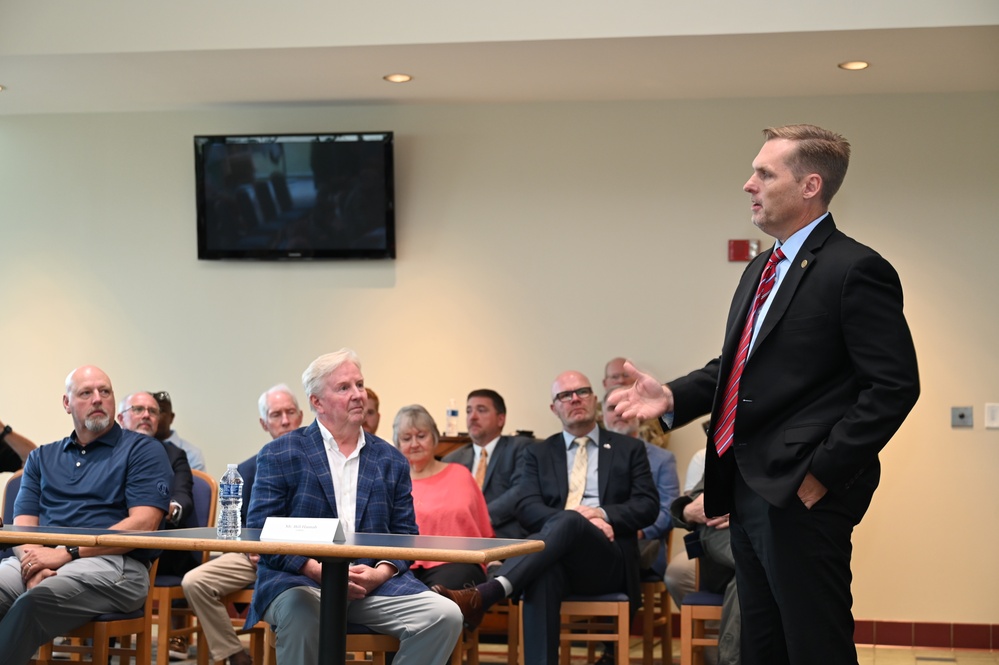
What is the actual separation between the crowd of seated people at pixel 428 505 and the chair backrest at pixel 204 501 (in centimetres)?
8

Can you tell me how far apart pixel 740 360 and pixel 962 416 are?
3947mm

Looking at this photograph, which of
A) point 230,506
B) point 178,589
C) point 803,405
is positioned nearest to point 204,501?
point 178,589

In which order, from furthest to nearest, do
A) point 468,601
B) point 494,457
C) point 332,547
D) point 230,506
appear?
point 494,457 < point 468,601 < point 230,506 < point 332,547

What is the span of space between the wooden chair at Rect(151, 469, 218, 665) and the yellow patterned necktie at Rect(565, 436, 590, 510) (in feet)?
5.15

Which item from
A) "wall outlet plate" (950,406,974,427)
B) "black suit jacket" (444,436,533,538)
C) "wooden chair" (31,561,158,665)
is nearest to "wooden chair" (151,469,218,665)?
"wooden chair" (31,561,158,665)

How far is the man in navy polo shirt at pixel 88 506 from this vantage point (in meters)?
3.98

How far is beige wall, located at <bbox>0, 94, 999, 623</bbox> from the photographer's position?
20.2ft

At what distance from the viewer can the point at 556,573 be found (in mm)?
4520

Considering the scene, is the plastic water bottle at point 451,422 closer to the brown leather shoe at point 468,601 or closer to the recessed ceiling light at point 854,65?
the brown leather shoe at point 468,601

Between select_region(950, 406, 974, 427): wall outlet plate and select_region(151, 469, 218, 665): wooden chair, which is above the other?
select_region(950, 406, 974, 427): wall outlet plate

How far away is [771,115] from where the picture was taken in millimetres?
6328

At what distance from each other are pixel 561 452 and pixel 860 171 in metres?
2.43

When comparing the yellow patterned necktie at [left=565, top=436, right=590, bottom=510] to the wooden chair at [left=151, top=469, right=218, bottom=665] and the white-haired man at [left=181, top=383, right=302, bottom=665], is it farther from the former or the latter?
the wooden chair at [left=151, top=469, right=218, bottom=665]

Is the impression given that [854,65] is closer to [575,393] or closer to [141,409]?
[575,393]
